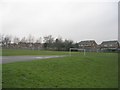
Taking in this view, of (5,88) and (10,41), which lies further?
(10,41)

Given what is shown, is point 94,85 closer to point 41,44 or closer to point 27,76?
point 27,76

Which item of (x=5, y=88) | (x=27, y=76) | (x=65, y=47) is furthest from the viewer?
(x=65, y=47)

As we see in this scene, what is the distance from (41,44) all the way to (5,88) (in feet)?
243

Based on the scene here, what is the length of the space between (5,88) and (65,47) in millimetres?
58881

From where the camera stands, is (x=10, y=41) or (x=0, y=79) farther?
(x=10, y=41)

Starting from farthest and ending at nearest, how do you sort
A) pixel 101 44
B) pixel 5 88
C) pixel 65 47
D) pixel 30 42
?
pixel 101 44, pixel 30 42, pixel 65 47, pixel 5 88

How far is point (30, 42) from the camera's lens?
78.2 meters

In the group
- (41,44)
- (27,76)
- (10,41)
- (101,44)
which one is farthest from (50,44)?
(27,76)

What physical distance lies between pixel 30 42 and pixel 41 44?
5651mm

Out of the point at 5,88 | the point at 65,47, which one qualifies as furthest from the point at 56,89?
the point at 65,47

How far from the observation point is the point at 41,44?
79.0m

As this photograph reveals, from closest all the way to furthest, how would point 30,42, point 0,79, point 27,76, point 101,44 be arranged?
point 0,79, point 27,76, point 30,42, point 101,44

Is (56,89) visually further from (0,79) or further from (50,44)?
(50,44)

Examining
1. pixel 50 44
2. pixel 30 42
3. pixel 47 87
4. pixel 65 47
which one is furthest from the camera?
pixel 30 42
